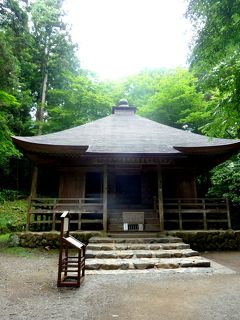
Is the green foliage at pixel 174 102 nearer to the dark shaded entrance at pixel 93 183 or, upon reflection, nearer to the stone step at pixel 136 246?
the dark shaded entrance at pixel 93 183

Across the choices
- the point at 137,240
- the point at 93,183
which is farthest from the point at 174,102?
the point at 137,240

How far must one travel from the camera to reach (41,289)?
15.3ft

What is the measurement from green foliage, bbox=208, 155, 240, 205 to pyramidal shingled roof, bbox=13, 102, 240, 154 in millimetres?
1283

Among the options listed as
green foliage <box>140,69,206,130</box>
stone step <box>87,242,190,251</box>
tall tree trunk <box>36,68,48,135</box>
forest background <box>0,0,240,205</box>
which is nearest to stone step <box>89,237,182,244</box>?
stone step <box>87,242,190,251</box>

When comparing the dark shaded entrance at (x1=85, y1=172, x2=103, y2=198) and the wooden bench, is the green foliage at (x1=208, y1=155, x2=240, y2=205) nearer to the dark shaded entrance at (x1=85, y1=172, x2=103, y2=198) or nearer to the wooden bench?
the wooden bench

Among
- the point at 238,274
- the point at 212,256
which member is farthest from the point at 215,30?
the point at 212,256

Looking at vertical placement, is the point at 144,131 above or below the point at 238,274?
above

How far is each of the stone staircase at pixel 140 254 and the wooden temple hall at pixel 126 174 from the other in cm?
117

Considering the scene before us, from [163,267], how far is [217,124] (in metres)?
3.66

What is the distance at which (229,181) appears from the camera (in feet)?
36.8

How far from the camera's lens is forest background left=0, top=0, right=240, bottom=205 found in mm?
3801

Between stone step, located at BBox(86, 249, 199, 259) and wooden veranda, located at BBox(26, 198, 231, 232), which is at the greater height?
wooden veranda, located at BBox(26, 198, 231, 232)

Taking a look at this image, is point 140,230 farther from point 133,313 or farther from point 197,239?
point 133,313

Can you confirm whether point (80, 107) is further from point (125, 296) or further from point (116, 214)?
point (125, 296)
